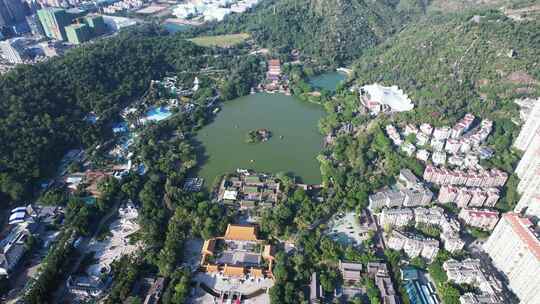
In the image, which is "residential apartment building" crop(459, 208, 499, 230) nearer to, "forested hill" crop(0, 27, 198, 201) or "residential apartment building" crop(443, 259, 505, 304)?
"residential apartment building" crop(443, 259, 505, 304)

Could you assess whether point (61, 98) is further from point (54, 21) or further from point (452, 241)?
point (452, 241)

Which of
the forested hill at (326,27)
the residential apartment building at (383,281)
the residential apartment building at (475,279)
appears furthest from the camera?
the forested hill at (326,27)

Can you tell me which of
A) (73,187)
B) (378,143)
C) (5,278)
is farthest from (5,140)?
(378,143)

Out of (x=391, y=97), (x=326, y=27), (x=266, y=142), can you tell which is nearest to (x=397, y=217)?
(x=266, y=142)

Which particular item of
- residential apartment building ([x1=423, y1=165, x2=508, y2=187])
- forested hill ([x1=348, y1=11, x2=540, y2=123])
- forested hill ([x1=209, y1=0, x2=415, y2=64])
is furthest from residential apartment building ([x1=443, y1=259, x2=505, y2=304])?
forested hill ([x1=209, y1=0, x2=415, y2=64])

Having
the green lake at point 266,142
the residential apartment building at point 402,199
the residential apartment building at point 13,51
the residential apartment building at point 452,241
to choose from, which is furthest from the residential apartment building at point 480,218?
the residential apartment building at point 13,51

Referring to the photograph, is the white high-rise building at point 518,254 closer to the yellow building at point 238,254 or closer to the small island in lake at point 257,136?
the yellow building at point 238,254
